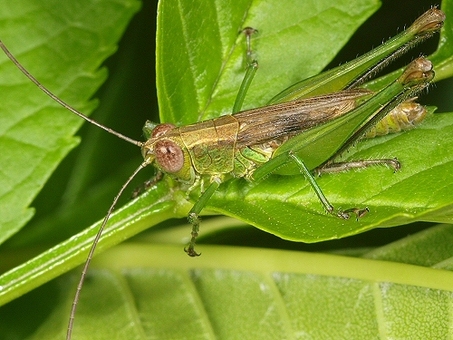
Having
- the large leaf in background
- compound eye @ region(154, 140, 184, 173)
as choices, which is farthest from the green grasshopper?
the large leaf in background

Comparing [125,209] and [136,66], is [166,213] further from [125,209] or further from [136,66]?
[136,66]

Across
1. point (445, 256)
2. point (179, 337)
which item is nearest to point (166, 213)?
point (179, 337)

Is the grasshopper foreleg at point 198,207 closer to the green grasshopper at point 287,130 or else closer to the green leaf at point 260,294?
the green grasshopper at point 287,130

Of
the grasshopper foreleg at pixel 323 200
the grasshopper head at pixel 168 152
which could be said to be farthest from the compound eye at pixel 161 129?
the grasshopper foreleg at pixel 323 200

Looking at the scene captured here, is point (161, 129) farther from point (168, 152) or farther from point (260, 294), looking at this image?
point (260, 294)

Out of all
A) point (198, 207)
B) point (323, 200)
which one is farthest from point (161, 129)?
point (323, 200)

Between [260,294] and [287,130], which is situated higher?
[287,130]

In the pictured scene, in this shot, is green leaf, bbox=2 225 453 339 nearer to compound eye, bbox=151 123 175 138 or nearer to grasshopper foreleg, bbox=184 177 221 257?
grasshopper foreleg, bbox=184 177 221 257

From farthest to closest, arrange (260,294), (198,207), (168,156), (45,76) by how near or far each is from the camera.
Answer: (45,76) → (260,294) → (168,156) → (198,207)
